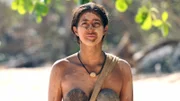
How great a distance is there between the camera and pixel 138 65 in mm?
12461

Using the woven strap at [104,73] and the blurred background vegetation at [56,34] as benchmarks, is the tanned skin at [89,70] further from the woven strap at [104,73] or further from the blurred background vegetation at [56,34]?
the blurred background vegetation at [56,34]

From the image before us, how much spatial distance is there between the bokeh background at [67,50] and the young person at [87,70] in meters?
0.98

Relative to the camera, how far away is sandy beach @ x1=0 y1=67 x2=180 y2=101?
26.9 feet

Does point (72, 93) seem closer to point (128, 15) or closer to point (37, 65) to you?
point (37, 65)

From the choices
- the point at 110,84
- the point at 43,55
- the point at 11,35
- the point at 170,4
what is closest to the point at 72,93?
the point at 110,84

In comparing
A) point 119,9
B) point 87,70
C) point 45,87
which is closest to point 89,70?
point 87,70

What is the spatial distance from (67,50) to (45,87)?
884 centimetres

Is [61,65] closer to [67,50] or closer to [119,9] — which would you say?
[119,9]

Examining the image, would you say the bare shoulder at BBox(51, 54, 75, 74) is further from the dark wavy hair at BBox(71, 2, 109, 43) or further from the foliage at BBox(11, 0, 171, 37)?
the foliage at BBox(11, 0, 171, 37)

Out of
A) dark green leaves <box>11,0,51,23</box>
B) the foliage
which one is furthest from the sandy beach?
dark green leaves <box>11,0,51,23</box>

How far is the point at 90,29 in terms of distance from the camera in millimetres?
2832

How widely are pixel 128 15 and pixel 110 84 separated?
1952 cm

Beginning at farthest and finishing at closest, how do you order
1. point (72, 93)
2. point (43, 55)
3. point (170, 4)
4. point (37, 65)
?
point (43, 55), point (37, 65), point (170, 4), point (72, 93)

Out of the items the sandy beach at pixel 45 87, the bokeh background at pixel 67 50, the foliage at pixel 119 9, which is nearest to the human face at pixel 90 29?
the bokeh background at pixel 67 50
